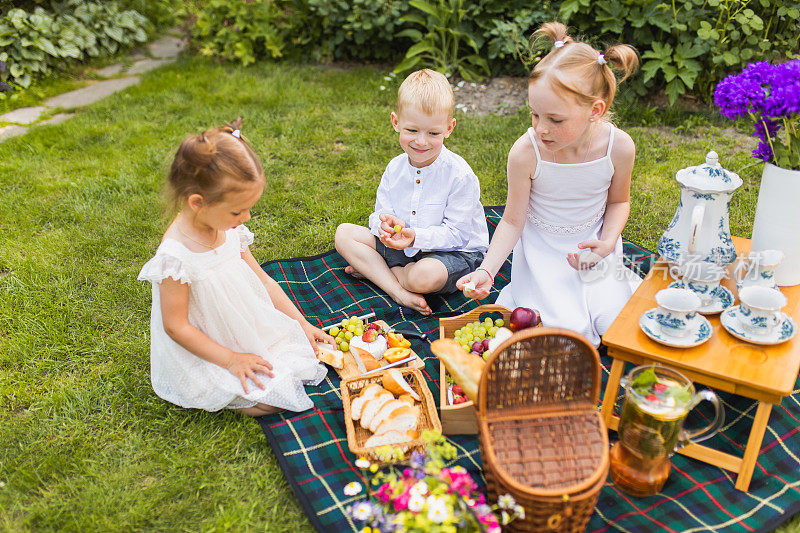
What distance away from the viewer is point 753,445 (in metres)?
2.09

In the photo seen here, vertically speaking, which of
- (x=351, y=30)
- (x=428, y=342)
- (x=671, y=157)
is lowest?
(x=428, y=342)

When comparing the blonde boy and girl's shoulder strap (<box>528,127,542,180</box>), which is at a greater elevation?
girl's shoulder strap (<box>528,127,542,180</box>)

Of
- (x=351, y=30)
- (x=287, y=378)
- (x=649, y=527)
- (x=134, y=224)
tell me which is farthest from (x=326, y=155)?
(x=649, y=527)

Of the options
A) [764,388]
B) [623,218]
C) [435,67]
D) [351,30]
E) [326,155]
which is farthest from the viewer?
[351,30]

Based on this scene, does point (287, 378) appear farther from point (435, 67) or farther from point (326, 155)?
point (435, 67)

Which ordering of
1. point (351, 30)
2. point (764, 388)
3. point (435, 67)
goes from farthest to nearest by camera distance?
1. point (351, 30)
2. point (435, 67)
3. point (764, 388)

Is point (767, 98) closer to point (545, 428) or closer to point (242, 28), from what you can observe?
point (545, 428)

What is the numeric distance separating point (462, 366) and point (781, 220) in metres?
1.28

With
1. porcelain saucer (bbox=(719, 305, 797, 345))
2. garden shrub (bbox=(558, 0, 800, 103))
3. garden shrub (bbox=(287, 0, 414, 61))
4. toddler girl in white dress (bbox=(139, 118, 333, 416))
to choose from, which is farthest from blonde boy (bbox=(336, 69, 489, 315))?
garden shrub (bbox=(287, 0, 414, 61))

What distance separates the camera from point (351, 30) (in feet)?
19.9

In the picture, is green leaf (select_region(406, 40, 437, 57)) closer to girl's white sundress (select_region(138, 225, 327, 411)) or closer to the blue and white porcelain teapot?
girl's white sundress (select_region(138, 225, 327, 411))

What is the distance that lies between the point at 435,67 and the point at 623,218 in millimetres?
3162

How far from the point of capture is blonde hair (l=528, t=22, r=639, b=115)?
2.41 metres

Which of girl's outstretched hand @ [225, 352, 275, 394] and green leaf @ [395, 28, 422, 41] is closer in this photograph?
girl's outstretched hand @ [225, 352, 275, 394]
